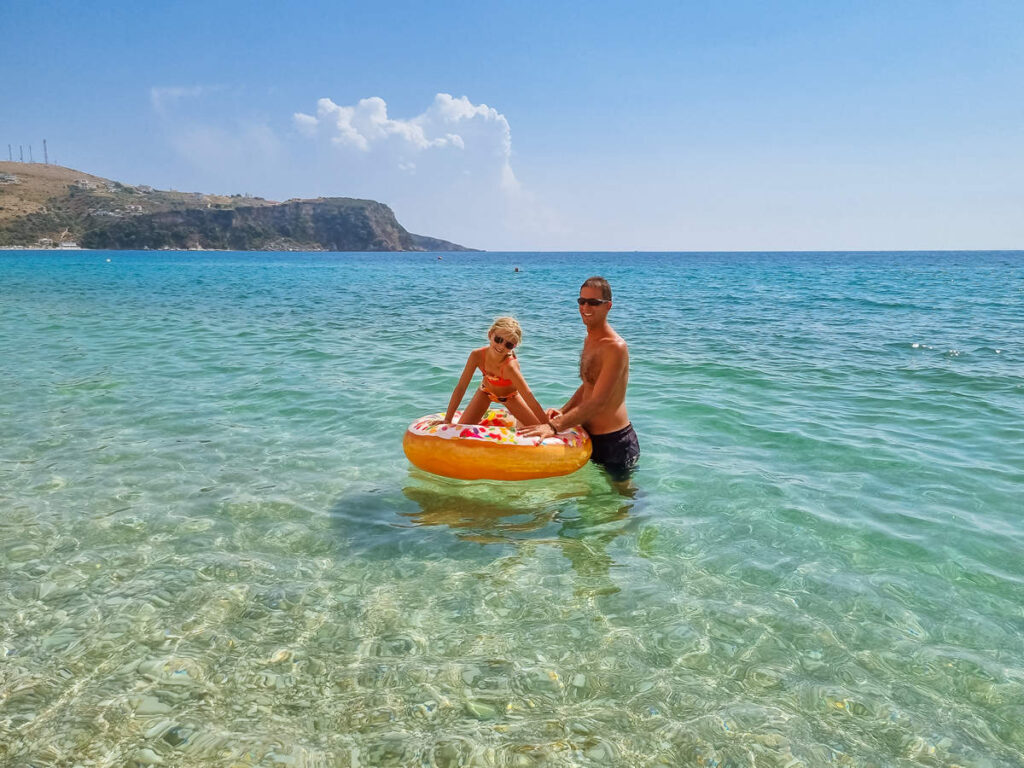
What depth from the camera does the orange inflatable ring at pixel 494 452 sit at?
216 inches

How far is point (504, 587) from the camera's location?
416 cm

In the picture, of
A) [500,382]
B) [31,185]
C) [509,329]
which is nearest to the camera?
[509,329]

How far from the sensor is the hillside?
115m

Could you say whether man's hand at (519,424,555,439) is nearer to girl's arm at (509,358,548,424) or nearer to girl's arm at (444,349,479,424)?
girl's arm at (509,358,548,424)

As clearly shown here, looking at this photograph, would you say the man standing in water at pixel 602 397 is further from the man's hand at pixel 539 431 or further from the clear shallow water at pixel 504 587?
the clear shallow water at pixel 504 587

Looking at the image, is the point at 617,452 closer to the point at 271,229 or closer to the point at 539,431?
the point at 539,431

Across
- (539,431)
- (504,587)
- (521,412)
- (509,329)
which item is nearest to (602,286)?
(509,329)

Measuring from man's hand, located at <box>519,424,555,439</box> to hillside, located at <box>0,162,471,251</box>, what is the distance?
131 meters

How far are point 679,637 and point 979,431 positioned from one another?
20.0 ft

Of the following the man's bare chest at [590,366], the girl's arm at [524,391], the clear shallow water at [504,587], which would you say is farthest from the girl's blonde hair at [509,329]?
the clear shallow water at [504,587]

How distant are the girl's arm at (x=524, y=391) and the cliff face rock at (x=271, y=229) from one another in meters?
135

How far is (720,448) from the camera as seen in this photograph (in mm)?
7227

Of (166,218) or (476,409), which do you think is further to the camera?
(166,218)

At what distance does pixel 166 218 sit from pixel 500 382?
144 meters
